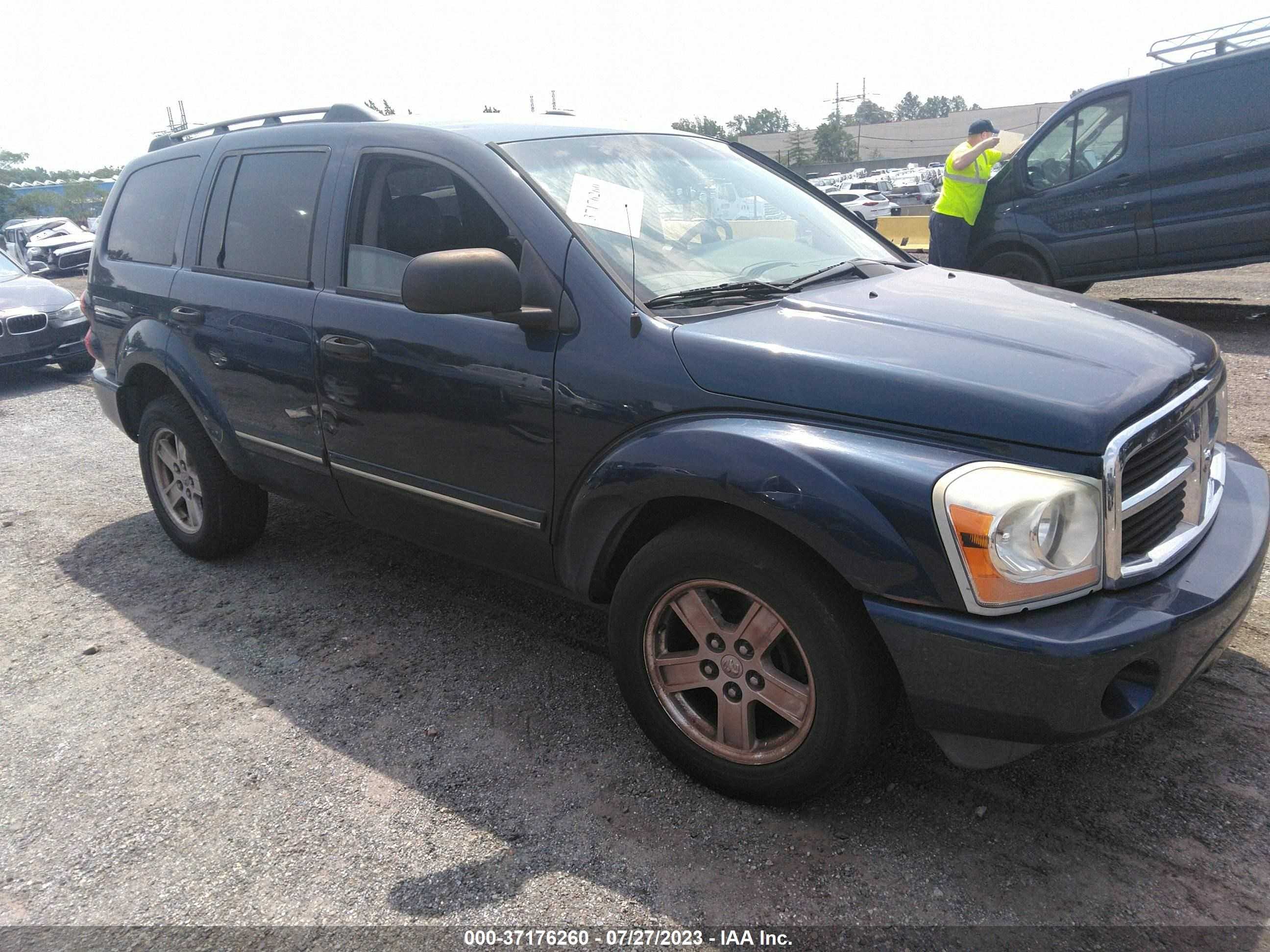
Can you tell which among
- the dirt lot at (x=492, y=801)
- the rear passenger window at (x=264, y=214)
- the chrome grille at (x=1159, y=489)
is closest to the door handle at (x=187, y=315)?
the rear passenger window at (x=264, y=214)

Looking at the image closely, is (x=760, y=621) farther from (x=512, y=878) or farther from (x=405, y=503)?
(x=405, y=503)

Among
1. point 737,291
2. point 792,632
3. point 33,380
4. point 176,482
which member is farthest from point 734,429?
point 33,380

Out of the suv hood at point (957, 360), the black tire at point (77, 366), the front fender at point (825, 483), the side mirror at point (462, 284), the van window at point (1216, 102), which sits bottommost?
the black tire at point (77, 366)

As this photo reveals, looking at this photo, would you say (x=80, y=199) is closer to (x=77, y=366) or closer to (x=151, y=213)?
(x=77, y=366)

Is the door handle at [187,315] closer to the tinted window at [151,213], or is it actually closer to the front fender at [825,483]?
the tinted window at [151,213]

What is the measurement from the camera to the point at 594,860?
242cm

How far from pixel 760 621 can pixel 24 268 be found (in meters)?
10.8

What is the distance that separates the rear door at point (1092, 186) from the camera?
26.2ft

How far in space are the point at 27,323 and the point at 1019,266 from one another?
924 centimetres

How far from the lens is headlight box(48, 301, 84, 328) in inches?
360

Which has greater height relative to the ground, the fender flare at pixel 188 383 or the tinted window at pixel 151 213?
the tinted window at pixel 151 213

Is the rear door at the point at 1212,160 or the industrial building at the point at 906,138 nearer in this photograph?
the rear door at the point at 1212,160

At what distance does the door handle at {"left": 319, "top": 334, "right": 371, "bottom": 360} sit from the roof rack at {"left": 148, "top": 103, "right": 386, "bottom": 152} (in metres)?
0.82

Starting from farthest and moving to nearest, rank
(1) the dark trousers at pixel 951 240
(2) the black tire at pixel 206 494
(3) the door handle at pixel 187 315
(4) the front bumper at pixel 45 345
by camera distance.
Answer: (1) the dark trousers at pixel 951 240, (4) the front bumper at pixel 45 345, (2) the black tire at pixel 206 494, (3) the door handle at pixel 187 315
